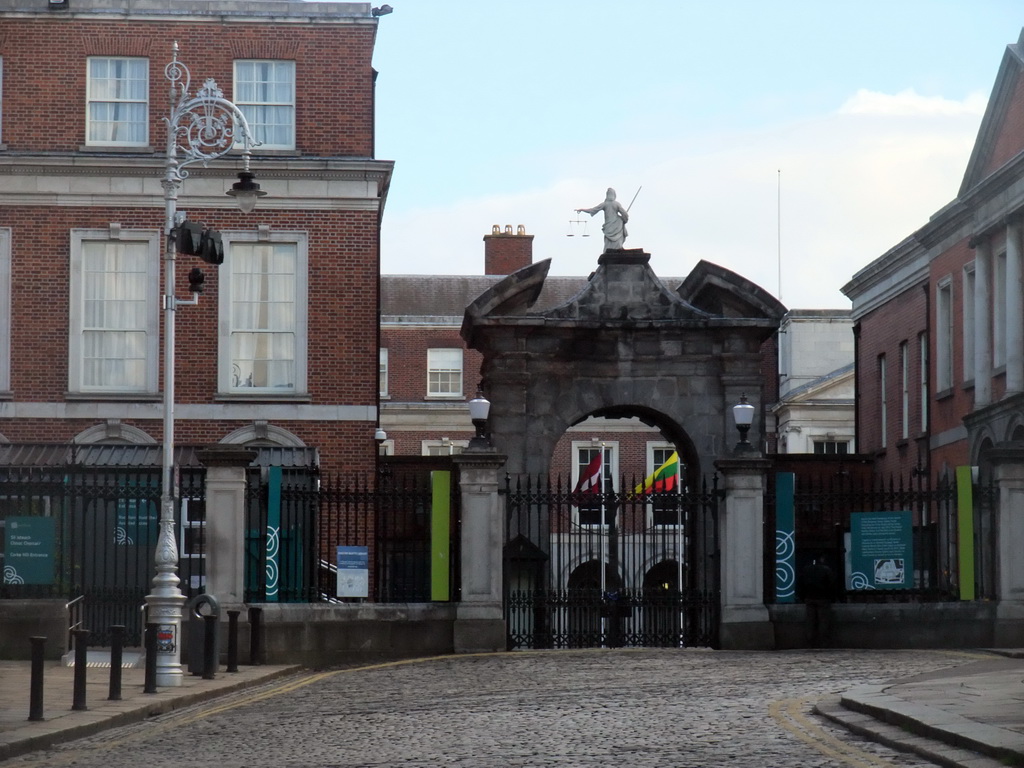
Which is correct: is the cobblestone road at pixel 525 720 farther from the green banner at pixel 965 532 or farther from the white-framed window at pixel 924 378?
the white-framed window at pixel 924 378

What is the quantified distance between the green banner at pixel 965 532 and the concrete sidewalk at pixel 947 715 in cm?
682

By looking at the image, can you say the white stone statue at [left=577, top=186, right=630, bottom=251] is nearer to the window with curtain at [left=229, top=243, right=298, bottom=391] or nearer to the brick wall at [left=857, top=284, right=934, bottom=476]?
the window with curtain at [left=229, top=243, right=298, bottom=391]

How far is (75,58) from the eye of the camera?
105 ft

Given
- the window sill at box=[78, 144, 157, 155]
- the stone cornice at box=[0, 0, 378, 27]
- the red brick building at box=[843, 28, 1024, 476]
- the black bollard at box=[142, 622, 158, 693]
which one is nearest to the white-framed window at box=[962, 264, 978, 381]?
the red brick building at box=[843, 28, 1024, 476]

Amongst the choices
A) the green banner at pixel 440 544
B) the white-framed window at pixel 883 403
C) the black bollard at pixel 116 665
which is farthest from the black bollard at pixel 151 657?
the white-framed window at pixel 883 403

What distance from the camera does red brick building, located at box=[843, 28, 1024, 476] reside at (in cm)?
3397

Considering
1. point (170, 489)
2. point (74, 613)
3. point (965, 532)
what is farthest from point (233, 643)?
point (965, 532)

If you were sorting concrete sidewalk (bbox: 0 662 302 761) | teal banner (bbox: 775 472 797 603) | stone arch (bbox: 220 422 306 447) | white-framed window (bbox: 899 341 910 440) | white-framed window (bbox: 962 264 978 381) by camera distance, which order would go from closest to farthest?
concrete sidewalk (bbox: 0 662 302 761)
teal banner (bbox: 775 472 797 603)
stone arch (bbox: 220 422 306 447)
white-framed window (bbox: 962 264 978 381)
white-framed window (bbox: 899 341 910 440)

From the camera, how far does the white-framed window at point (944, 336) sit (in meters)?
38.1

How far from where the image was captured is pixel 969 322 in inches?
1444

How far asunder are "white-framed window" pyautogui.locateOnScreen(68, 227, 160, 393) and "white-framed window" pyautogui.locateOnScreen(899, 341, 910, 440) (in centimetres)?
1766

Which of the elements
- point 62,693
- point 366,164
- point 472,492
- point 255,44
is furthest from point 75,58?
point 62,693

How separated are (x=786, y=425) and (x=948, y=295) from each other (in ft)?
79.2

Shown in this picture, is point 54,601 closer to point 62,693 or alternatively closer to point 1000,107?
point 62,693
